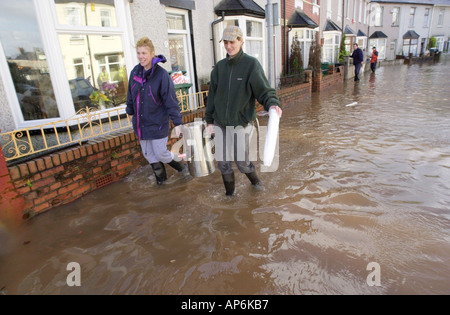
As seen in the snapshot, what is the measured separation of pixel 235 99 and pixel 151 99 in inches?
43.9

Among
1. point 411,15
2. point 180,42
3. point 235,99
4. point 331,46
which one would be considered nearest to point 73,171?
point 235,99

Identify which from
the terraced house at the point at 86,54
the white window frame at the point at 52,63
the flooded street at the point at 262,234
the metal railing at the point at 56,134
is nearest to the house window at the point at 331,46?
the terraced house at the point at 86,54

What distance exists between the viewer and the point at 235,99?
313cm

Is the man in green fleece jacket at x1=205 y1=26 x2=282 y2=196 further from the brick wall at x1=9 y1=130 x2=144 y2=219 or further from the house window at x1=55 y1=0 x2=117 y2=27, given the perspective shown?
the house window at x1=55 y1=0 x2=117 y2=27

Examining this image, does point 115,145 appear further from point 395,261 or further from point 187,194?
point 395,261

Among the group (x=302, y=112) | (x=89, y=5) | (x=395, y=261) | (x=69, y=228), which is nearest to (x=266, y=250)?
(x=395, y=261)

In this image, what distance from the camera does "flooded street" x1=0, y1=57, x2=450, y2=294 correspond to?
7.43 feet

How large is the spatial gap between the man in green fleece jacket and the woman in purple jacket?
549 mm

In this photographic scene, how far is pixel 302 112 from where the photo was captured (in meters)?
8.91

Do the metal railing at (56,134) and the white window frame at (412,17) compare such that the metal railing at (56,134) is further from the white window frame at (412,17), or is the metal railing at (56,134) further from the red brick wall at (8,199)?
the white window frame at (412,17)

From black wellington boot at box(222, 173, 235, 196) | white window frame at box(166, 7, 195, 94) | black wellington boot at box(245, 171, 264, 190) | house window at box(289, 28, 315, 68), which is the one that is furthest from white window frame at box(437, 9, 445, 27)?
black wellington boot at box(222, 173, 235, 196)

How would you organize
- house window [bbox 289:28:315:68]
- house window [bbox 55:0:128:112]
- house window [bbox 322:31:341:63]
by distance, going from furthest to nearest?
house window [bbox 322:31:341:63] → house window [bbox 289:28:315:68] → house window [bbox 55:0:128:112]

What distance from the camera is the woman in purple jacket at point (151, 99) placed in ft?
11.4

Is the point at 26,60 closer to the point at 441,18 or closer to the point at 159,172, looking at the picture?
the point at 159,172
